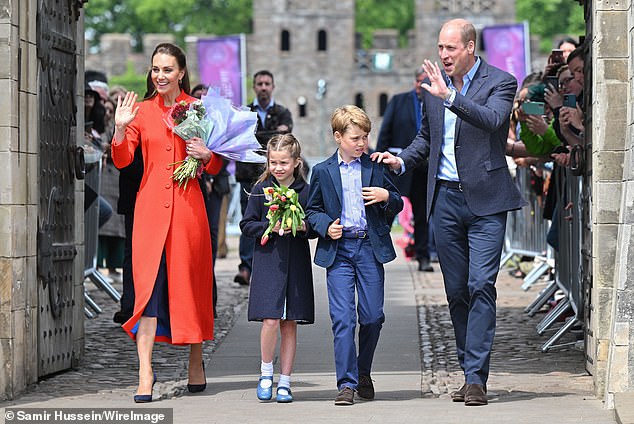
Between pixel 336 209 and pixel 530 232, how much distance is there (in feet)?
26.2

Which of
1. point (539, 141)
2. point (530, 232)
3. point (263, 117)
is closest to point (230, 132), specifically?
point (539, 141)

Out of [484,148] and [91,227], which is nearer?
[484,148]

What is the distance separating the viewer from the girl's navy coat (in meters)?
9.23

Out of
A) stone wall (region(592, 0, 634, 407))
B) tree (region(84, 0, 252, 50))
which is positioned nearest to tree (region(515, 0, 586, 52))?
tree (region(84, 0, 252, 50))

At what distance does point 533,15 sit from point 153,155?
3284 inches

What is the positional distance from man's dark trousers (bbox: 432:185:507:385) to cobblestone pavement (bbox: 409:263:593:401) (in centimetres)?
32

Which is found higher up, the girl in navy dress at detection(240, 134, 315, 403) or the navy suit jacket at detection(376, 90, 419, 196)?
the navy suit jacket at detection(376, 90, 419, 196)

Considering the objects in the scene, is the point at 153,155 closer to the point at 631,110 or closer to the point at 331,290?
the point at 331,290

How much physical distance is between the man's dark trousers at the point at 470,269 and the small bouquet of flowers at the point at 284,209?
2.51 ft

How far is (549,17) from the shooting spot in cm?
8988

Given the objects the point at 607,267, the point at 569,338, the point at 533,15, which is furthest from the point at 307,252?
the point at 533,15

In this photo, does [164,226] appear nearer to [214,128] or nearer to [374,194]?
[214,128]

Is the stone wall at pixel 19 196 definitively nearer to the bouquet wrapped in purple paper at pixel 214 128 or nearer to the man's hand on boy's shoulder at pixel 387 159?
the bouquet wrapped in purple paper at pixel 214 128

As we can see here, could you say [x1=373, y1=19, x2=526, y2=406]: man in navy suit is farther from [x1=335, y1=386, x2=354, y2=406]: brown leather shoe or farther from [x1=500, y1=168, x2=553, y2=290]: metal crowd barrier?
[x1=500, y1=168, x2=553, y2=290]: metal crowd barrier
